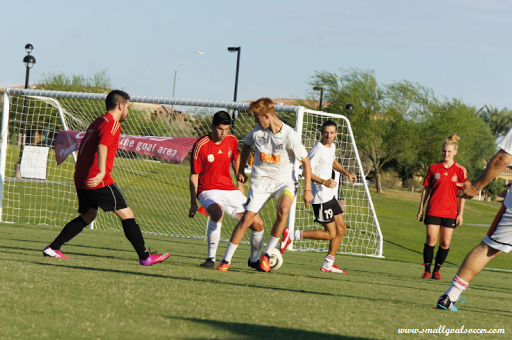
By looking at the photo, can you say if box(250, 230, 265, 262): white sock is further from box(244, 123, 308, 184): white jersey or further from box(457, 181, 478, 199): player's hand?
box(457, 181, 478, 199): player's hand

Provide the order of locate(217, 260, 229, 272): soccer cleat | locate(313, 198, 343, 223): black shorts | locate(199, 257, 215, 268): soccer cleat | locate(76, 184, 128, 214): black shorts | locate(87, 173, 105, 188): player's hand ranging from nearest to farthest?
1. locate(87, 173, 105, 188): player's hand
2. locate(76, 184, 128, 214): black shorts
3. locate(217, 260, 229, 272): soccer cleat
4. locate(199, 257, 215, 268): soccer cleat
5. locate(313, 198, 343, 223): black shorts

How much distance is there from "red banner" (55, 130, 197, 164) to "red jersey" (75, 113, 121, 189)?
5.42 m

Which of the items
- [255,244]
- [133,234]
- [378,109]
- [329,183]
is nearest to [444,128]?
[378,109]

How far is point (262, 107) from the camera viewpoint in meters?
5.85

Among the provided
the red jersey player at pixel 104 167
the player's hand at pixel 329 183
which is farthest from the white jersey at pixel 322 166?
the red jersey player at pixel 104 167

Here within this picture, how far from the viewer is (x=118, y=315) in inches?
118

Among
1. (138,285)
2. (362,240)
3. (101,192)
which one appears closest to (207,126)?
(362,240)

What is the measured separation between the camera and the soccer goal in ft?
39.3

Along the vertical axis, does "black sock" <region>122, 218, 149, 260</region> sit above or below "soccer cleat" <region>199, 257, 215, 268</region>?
above

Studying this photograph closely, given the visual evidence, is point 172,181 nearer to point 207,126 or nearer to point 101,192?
point 207,126

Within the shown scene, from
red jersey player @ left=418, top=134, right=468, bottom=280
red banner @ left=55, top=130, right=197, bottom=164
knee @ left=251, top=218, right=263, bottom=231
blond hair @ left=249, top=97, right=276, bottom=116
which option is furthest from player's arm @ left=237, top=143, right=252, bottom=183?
red banner @ left=55, top=130, right=197, bottom=164

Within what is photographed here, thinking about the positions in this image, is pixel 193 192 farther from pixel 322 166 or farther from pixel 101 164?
pixel 322 166

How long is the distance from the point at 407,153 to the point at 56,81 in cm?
3629

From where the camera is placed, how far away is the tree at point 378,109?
151 feet
